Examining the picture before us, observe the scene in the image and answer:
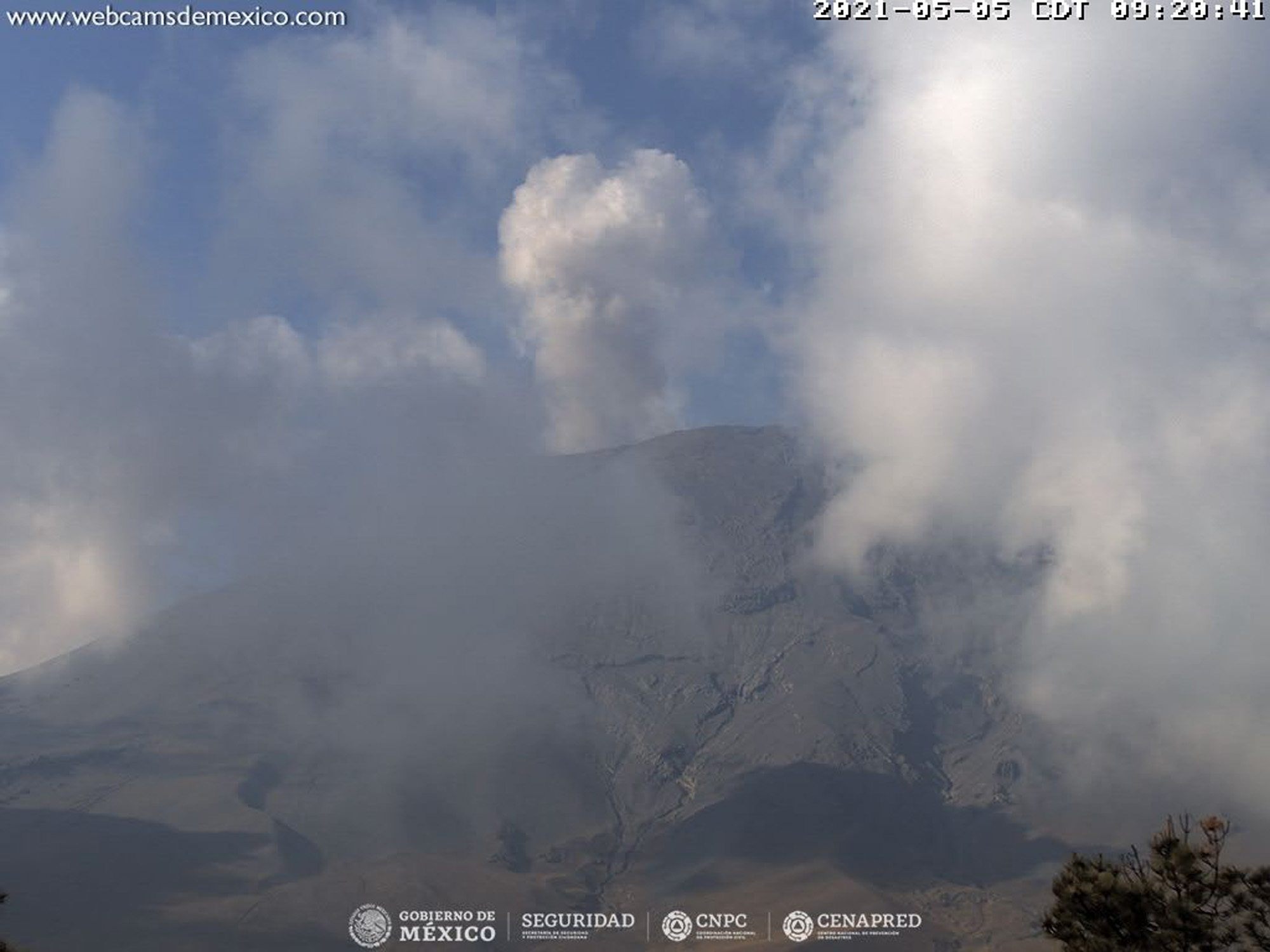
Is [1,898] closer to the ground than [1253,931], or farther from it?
farther from it

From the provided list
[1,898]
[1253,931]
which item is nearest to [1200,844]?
[1253,931]

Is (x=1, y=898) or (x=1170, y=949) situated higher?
(x=1, y=898)

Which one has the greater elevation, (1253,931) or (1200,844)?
(1200,844)

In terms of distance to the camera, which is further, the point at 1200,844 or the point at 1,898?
the point at 1,898

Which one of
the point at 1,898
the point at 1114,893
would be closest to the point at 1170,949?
the point at 1114,893

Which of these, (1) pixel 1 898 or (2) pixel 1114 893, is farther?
(1) pixel 1 898

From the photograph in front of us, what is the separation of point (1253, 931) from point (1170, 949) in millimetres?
2003

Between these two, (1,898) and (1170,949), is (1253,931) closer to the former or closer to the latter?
(1170,949)

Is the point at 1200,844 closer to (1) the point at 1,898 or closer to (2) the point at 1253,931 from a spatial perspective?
(2) the point at 1253,931

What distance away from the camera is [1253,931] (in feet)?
94.1

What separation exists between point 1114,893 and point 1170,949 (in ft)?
5.75

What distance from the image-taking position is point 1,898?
32375 mm

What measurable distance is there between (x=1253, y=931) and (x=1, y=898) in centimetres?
3329

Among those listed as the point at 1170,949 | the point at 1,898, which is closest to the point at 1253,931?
the point at 1170,949
